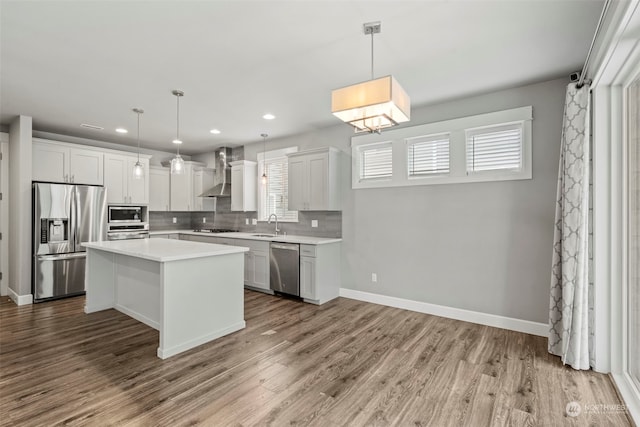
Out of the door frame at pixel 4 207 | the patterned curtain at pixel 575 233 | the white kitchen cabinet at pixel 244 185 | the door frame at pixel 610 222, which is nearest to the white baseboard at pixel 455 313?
the patterned curtain at pixel 575 233

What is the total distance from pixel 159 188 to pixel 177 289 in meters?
4.26

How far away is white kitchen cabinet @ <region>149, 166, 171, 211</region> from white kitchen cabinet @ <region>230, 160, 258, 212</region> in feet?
5.25

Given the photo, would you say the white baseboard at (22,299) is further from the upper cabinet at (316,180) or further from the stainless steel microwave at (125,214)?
the upper cabinet at (316,180)

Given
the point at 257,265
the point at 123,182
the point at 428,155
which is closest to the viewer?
the point at 428,155

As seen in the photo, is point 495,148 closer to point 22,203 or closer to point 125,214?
point 125,214

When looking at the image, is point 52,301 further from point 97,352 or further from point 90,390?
point 90,390

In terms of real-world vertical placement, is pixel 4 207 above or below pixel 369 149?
below

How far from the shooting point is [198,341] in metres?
3.07

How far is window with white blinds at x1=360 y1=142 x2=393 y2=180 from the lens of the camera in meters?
4.38

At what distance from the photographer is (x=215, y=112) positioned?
424 centimetres

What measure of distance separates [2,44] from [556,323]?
535cm

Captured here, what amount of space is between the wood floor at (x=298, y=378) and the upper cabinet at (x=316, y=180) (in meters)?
1.84

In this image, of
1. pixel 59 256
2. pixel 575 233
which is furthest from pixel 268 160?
pixel 575 233

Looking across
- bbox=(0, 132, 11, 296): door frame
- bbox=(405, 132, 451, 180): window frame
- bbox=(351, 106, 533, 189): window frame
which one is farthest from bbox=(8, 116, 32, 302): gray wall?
bbox=(405, 132, 451, 180): window frame
